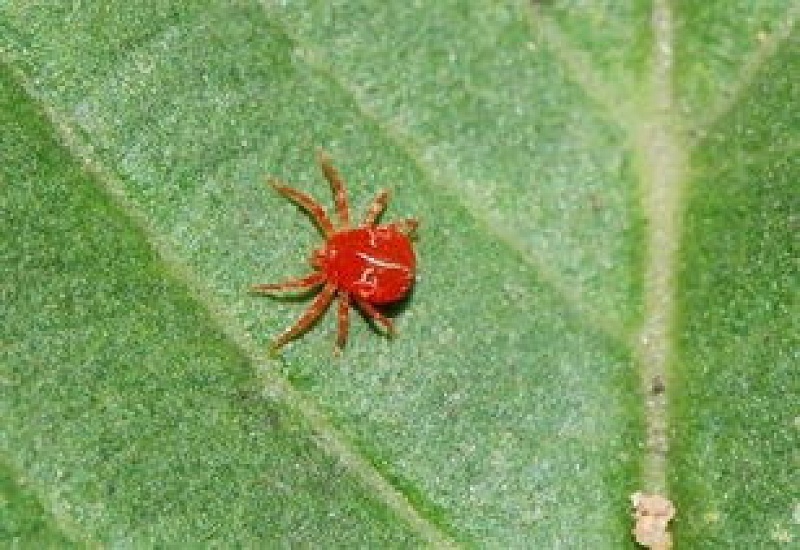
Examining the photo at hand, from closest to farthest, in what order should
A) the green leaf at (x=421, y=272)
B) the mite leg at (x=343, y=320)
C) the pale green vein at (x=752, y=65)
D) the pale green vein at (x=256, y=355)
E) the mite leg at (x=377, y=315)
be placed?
1. the green leaf at (x=421, y=272)
2. the pale green vein at (x=256, y=355)
3. the mite leg at (x=343, y=320)
4. the mite leg at (x=377, y=315)
5. the pale green vein at (x=752, y=65)

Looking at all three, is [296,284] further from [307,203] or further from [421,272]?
[421,272]

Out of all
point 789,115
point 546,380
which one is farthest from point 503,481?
point 789,115

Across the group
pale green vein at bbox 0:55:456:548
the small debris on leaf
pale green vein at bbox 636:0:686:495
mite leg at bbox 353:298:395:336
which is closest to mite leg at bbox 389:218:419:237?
mite leg at bbox 353:298:395:336

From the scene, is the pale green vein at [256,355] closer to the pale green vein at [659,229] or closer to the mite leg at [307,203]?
the mite leg at [307,203]

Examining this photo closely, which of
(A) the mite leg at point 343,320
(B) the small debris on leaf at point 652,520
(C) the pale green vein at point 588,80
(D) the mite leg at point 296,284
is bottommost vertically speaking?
(B) the small debris on leaf at point 652,520

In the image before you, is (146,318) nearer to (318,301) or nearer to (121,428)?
(121,428)

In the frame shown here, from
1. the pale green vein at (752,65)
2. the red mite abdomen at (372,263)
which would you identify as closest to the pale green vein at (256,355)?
the red mite abdomen at (372,263)

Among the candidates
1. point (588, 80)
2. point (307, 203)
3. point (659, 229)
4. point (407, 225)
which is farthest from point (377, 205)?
point (659, 229)
